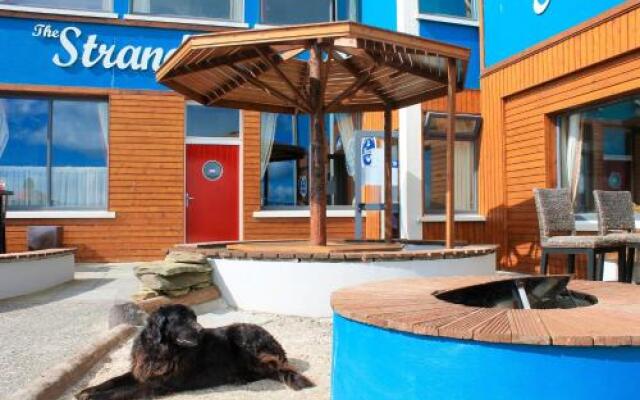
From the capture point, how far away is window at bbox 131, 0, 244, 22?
10.6 meters

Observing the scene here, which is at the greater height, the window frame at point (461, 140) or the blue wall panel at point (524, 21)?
the blue wall panel at point (524, 21)

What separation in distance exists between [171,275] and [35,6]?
23.1ft

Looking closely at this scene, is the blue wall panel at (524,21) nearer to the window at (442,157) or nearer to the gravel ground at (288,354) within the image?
the window at (442,157)

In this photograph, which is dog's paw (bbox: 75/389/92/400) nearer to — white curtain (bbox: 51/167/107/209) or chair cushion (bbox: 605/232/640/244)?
chair cushion (bbox: 605/232/640/244)

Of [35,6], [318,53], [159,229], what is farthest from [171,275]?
[35,6]

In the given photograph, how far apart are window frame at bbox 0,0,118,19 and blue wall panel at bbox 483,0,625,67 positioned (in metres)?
6.34

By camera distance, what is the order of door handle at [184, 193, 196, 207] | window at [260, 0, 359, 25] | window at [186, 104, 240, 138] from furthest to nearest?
1. window at [260, 0, 359, 25]
2. window at [186, 104, 240, 138]
3. door handle at [184, 193, 196, 207]

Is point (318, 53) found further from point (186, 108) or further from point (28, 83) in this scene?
point (28, 83)

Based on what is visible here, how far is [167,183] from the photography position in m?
10.5

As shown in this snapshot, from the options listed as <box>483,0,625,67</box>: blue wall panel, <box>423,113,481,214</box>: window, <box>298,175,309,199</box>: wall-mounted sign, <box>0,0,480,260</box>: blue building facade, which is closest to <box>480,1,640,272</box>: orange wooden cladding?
<box>483,0,625,67</box>: blue wall panel

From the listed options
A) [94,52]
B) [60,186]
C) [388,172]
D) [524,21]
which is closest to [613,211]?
[388,172]

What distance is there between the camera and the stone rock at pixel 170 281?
5.52 m

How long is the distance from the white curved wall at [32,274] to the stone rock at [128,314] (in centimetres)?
239

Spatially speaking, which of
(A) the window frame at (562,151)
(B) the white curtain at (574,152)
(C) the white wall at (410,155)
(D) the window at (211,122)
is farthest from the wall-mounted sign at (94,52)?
(B) the white curtain at (574,152)
